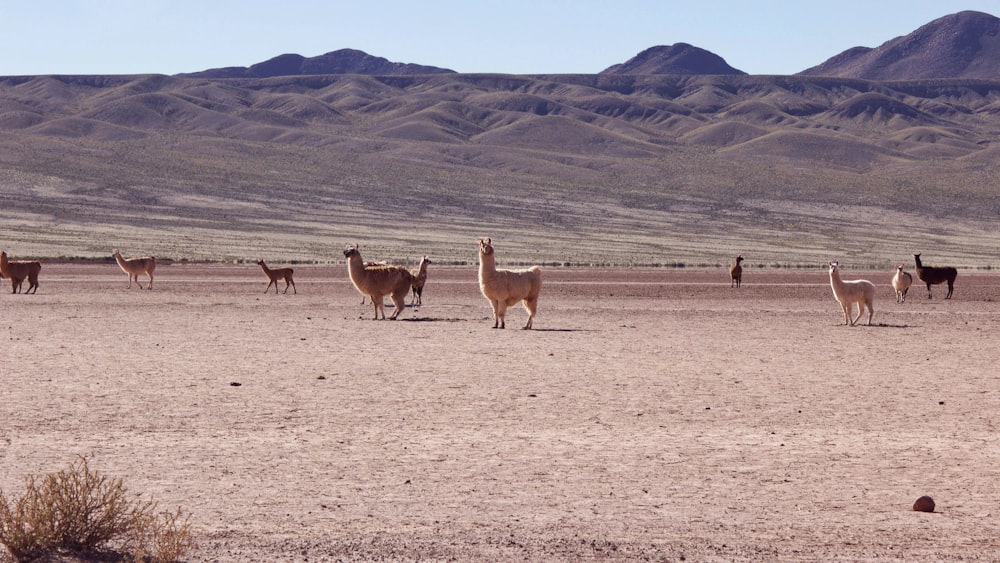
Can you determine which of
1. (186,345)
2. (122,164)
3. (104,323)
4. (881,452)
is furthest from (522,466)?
(122,164)

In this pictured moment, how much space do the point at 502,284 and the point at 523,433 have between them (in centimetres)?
892

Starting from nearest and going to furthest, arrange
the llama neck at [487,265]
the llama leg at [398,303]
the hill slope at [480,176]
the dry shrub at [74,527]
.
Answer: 1. the dry shrub at [74,527]
2. the llama neck at [487,265]
3. the llama leg at [398,303]
4. the hill slope at [480,176]

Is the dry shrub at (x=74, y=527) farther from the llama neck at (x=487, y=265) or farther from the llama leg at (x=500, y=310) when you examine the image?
the llama leg at (x=500, y=310)

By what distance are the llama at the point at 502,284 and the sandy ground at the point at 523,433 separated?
0.54 meters

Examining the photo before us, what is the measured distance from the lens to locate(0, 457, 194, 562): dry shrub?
6039mm

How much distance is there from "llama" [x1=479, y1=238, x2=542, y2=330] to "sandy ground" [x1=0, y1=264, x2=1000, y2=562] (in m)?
0.54

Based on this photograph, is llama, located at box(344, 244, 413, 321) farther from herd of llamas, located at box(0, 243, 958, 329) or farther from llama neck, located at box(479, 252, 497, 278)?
llama neck, located at box(479, 252, 497, 278)

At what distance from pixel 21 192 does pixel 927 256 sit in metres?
52.2

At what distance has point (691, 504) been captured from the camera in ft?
24.7

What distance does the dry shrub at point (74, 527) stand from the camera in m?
6.04

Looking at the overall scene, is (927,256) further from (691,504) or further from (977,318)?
(691,504)

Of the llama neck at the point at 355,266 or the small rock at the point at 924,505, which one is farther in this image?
the llama neck at the point at 355,266

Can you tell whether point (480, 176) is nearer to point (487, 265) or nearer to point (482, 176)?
point (482, 176)

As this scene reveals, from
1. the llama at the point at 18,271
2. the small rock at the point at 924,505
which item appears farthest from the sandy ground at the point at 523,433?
the llama at the point at 18,271
